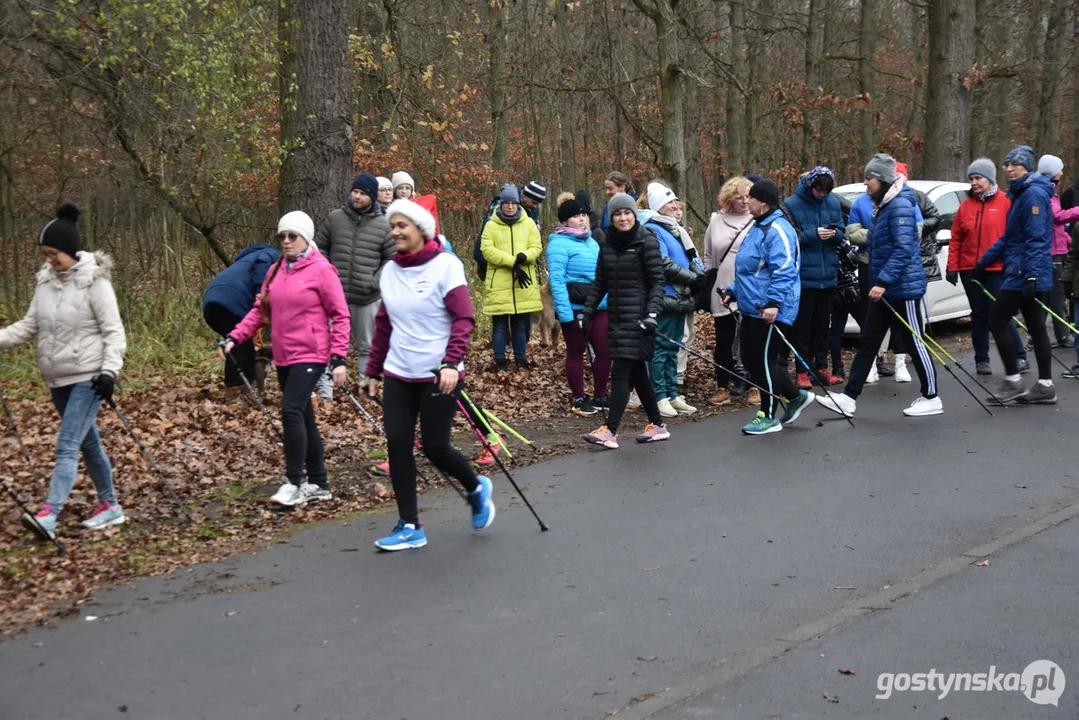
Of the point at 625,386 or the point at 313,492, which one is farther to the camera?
the point at 625,386

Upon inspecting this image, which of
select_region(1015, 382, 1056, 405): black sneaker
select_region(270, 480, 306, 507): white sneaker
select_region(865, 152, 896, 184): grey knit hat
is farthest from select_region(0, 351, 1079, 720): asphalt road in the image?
select_region(865, 152, 896, 184): grey knit hat

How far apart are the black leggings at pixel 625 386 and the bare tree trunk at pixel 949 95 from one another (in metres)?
11.1

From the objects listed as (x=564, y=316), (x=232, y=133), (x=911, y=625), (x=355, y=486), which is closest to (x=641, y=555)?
(x=911, y=625)

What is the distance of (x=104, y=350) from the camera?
24.1 feet

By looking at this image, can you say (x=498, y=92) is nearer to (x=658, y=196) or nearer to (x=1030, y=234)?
(x=658, y=196)

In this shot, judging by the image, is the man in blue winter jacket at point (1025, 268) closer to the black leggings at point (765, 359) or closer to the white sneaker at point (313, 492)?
the black leggings at point (765, 359)

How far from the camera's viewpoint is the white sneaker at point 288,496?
7988mm

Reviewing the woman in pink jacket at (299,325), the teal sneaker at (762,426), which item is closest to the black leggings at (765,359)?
the teal sneaker at (762,426)

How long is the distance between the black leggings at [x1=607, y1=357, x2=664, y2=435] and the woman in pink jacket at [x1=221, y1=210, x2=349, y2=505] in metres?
2.68

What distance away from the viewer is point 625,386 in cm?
977

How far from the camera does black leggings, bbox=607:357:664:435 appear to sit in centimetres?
973

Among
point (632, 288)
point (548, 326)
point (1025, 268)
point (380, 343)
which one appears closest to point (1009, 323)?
point (1025, 268)

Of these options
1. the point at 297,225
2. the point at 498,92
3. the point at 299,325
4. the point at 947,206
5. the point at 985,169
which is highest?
the point at 498,92

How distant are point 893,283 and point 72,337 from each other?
22.9 ft
